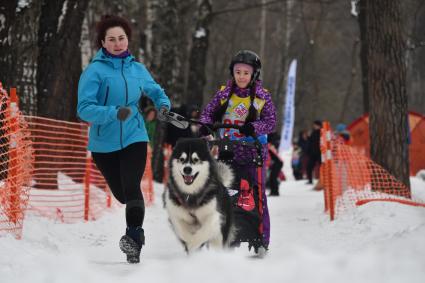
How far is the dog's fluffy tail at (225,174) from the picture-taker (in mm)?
5776

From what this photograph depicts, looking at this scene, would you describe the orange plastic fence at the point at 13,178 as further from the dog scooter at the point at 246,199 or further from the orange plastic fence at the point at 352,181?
the orange plastic fence at the point at 352,181

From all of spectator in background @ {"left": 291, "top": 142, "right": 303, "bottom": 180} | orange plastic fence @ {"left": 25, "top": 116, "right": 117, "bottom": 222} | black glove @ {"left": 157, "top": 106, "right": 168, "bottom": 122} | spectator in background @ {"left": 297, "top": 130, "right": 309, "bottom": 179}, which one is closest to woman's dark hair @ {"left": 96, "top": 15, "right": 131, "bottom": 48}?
black glove @ {"left": 157, "top": 106, "right": 168, "bottom": 122}

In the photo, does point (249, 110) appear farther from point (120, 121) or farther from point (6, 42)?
point (6, 42)

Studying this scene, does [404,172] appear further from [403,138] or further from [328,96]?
[328,96]

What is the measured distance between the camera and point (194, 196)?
17.8 feet

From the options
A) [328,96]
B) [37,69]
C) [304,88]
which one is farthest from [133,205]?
[328,96]

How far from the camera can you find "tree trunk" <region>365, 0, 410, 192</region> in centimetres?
1044

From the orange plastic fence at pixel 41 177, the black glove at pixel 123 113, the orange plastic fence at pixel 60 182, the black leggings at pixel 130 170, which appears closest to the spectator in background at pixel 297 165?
the orange plastic fence at pixel 41 177

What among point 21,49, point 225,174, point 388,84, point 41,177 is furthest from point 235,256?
point 388,84

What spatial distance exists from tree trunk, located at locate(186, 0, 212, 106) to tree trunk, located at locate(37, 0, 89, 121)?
333 inches

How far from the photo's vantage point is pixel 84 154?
1121 centimetres

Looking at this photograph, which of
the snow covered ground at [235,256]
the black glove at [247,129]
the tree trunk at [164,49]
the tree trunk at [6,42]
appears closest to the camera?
the snow covered ground at [235,256]

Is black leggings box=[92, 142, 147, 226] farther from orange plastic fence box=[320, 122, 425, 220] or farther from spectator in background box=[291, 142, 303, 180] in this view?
spectator in background box=[291, 142, 303, 180]

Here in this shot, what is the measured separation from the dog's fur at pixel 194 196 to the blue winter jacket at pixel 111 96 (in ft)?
1.28
